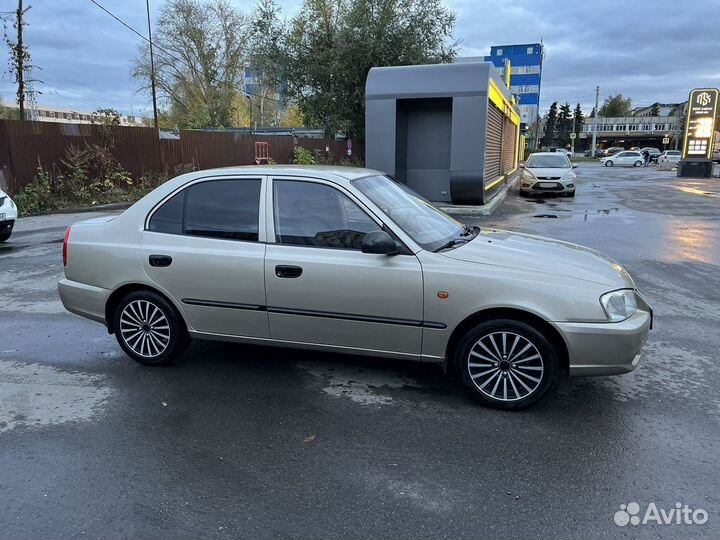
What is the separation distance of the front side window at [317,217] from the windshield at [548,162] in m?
17.8

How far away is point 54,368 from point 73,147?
1432cm

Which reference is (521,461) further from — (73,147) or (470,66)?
(73,147)

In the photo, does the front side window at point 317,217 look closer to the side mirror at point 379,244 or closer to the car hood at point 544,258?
the side mirror at point 379,244

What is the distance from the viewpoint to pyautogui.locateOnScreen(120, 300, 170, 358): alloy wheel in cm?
442

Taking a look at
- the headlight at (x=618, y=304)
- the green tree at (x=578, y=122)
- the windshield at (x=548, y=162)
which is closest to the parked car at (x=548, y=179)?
the windshield at (x=548, y=162)

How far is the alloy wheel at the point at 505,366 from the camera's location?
3.62 m

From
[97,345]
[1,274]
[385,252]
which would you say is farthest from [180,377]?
[1,274]

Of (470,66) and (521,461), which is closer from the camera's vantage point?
(521,461)

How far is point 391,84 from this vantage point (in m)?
14.8

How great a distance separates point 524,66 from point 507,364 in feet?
183

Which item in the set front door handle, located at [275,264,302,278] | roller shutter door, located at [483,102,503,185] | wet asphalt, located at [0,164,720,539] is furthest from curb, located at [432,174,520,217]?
front door handle, located at [275,264,302,278]

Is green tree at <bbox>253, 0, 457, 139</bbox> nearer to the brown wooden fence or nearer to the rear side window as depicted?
the brown wooden fence

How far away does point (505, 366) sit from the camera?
12.0 ft

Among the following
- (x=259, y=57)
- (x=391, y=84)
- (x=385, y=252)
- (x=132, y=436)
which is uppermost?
(x=259, y=57)
